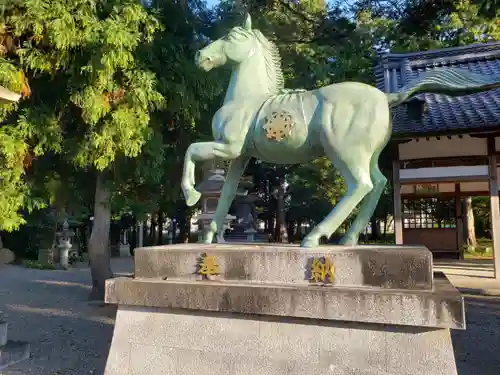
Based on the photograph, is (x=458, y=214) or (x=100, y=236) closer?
(x=100, y=236)

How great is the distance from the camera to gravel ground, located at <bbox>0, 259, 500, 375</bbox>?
4.87 meters

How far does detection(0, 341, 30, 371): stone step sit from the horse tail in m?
4.70

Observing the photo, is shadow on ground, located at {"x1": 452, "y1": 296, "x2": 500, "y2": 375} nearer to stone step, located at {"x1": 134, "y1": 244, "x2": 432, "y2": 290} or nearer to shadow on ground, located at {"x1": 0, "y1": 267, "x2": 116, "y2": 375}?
stone step, located at {"x1": 134, "y1": 244, "x2": 432, "y2": 290}

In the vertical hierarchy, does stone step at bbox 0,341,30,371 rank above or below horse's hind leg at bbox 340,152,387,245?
below

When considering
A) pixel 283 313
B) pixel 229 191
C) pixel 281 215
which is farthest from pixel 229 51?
pixel 281 215

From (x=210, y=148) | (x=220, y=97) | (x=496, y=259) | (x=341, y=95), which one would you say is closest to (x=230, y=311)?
(x=210, y=148)

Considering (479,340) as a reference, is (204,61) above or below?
above

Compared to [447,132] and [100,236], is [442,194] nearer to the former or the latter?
[447,132]

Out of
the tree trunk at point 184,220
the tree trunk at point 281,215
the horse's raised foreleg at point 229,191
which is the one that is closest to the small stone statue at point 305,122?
the horse's raised foreleg at point 229,191

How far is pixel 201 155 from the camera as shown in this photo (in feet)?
11.6

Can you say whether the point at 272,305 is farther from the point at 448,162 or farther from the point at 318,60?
the point at 448,162

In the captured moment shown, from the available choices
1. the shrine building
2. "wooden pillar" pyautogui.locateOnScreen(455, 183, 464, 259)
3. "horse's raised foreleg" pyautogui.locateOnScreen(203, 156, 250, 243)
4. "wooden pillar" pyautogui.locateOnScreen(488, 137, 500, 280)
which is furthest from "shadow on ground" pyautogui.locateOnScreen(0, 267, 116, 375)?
"wooden pillar" pyautogui.locateOnScreen(455, 183, 464, 259)

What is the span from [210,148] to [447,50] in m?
8.79

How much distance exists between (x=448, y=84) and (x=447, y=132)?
524 cm
